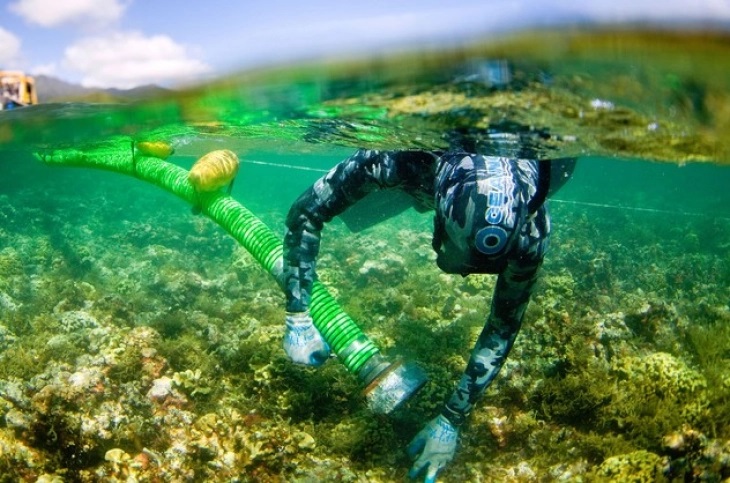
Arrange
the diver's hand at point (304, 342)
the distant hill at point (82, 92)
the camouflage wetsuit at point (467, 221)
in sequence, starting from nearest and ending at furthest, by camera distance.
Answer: the camouflage wetsuit at point (467, 221)
the diver's hand at point (304, 342)
the distant hill at point (82, 92)

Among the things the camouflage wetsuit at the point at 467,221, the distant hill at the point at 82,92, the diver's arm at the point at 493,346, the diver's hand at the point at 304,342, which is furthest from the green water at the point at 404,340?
the camouflage wetsuit at the point at 467,221

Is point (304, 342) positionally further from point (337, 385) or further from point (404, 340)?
point (404, 340)

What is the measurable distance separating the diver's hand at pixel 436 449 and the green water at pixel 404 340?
368mm

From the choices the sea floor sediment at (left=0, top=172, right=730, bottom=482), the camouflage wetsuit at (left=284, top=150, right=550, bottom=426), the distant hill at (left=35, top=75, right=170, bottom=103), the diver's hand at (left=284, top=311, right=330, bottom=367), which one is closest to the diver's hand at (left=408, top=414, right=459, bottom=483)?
the camouflage wetsuit at (left=284, top=150, right=550, bottom=426)

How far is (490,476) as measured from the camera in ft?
15.6

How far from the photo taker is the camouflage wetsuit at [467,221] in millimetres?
3346

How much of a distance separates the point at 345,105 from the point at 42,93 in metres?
6.07

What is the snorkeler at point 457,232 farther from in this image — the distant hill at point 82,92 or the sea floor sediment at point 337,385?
the distant hill at point 82,92

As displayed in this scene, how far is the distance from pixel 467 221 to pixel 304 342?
2.62 meters

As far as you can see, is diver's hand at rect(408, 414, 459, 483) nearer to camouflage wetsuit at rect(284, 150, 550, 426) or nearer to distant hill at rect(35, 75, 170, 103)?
camouflage wetsuit at rect(284, 150, 550, 426)

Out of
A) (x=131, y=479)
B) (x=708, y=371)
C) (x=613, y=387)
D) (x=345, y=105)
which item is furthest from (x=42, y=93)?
(x=708, y=371)

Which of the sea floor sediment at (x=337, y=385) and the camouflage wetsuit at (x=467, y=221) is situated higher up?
the camouflage wetsuit at (x=467, y=221)

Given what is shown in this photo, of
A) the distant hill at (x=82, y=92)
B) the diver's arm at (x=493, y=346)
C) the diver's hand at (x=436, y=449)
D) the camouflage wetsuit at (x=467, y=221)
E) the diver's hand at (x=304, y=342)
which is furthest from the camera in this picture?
the distant hill at (x=82, y=92)

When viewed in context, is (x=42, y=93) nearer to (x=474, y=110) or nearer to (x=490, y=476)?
(x=474, y=110)
